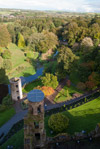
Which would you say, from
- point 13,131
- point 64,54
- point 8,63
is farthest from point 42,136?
point 8,63

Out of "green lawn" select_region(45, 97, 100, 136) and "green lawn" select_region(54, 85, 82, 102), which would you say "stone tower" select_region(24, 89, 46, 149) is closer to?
"green lawn" select_region(45, 97, 100, 136)

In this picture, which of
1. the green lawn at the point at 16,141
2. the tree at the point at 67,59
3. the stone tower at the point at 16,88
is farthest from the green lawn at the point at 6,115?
the tree at the point at 67,59

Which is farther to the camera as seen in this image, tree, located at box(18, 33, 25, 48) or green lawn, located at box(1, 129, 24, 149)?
tree, located at box(18, 33, 25, 48)

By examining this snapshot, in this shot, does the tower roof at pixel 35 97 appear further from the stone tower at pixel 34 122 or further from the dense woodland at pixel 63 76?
the dense woodland at pixel 63 76

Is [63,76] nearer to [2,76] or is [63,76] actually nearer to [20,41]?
[2,76]

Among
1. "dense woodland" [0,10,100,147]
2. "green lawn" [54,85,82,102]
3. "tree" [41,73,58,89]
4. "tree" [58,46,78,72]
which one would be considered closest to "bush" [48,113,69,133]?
"dense woodland" [0,10,100,147]
